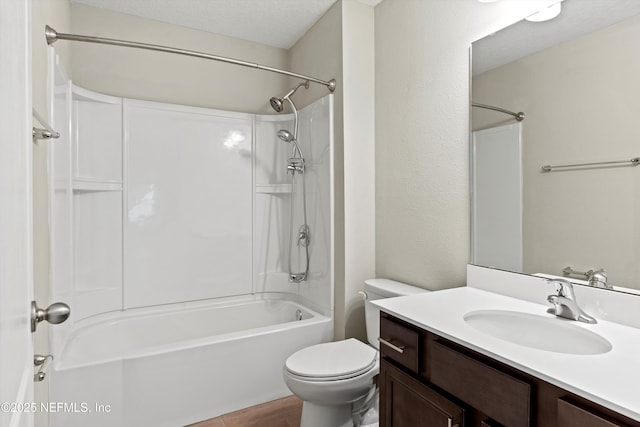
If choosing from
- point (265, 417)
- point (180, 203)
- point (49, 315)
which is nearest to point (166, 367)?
point (265, 417)

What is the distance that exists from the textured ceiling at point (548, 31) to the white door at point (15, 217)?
5.43 ft

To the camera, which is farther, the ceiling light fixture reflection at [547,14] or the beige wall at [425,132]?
the beige wall at [425,132]

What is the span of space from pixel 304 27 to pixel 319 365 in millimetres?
2392

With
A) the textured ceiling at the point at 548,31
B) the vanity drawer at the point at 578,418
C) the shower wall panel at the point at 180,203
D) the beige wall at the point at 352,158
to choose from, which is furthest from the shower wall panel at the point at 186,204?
the vanity drawer at the point at 578,418

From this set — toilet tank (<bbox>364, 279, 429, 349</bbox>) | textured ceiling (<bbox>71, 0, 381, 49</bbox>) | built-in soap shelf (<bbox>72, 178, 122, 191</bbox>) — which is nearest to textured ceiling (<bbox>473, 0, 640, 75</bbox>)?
textured ceiling (<bbox>71, 0, 381, 49</bbox>)

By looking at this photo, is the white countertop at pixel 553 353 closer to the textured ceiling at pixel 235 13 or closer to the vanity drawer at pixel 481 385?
the vanity drawer at pixel 481 385

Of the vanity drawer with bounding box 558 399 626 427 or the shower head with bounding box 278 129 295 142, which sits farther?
the shower head with bounding box 278 129 295 142

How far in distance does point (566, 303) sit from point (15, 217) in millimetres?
1482

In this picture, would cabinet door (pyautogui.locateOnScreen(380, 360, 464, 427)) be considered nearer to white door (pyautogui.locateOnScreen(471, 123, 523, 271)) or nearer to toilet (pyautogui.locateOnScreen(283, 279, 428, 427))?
toilet (pyautogui.locateOnScreen(283, 279, 428, 427))

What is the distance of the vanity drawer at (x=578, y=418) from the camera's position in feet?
2.31

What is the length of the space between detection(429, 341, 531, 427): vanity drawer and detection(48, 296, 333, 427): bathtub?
1.33 m

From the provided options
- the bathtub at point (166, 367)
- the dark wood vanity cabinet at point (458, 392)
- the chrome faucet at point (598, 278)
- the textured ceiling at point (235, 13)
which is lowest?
the bathtub at point (166, 367)

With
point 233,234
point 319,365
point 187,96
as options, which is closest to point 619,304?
point 319,365

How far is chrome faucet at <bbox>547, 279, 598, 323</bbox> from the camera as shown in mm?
1156
